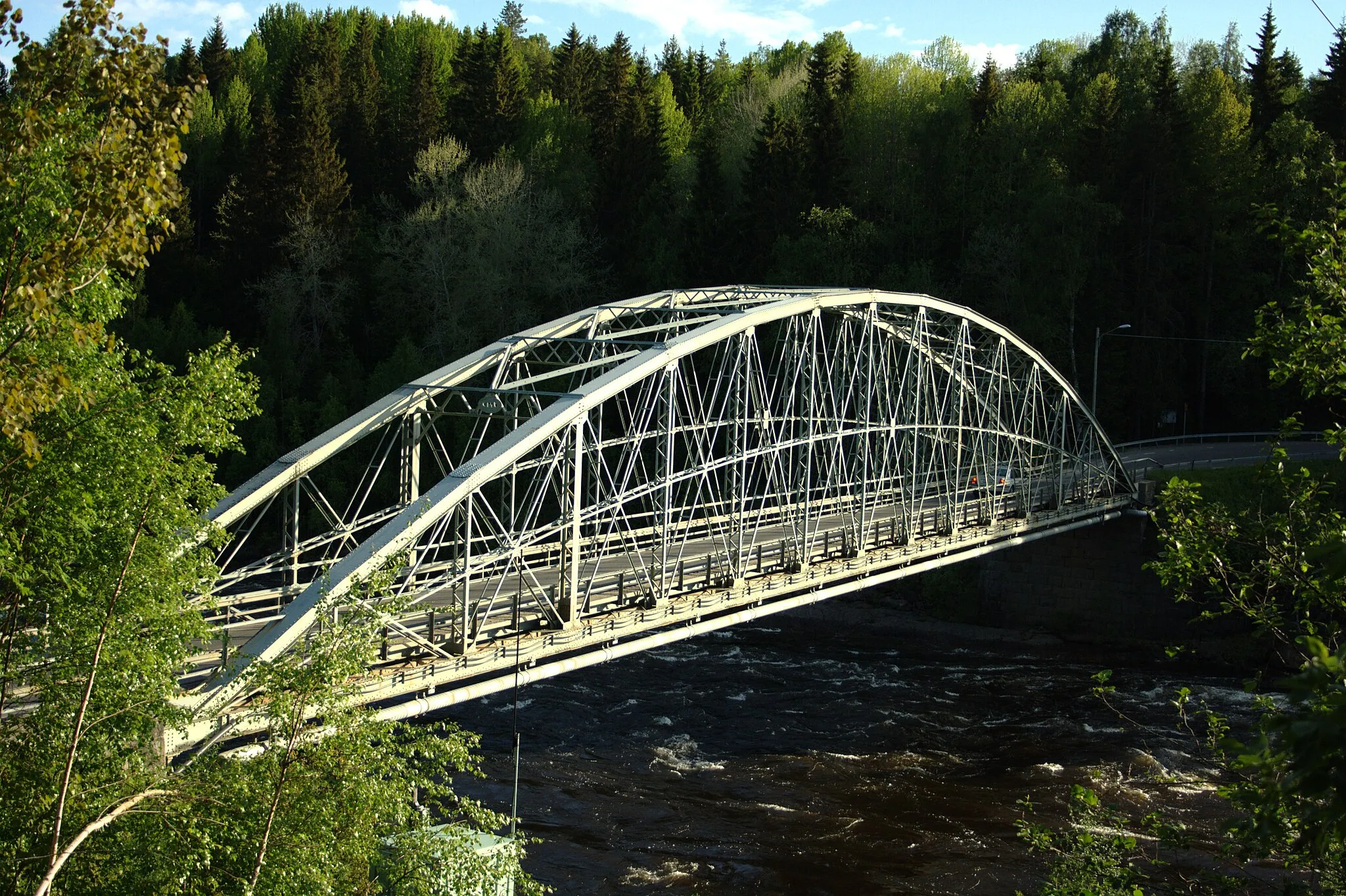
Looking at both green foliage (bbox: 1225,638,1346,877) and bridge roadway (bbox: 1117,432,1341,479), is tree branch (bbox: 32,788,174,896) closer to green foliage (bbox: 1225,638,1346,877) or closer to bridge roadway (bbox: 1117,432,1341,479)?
green foliage (bbox: 1225,638,1346,877)

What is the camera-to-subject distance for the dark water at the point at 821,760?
84.2ft

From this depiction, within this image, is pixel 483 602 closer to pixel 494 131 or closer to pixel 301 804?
→ pixel 301 804

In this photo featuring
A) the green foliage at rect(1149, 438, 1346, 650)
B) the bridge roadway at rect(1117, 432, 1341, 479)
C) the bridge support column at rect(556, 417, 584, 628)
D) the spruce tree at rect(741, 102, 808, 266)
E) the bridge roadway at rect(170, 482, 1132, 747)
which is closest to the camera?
the green foliage at rect(1149, 438, 1346, 650)

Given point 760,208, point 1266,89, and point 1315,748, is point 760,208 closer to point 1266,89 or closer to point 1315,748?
point 1266,89

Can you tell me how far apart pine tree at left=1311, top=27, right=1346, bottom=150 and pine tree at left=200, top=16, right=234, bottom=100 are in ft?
238

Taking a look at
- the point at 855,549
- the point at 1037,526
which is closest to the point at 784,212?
the point at 1037,526

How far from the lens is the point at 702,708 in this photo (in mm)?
36500

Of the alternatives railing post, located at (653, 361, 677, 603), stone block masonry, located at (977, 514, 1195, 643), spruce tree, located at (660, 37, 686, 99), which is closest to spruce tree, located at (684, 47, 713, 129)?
spruce tree, located at (660, 37, 686, 99)

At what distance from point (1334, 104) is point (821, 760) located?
→ 161 feet

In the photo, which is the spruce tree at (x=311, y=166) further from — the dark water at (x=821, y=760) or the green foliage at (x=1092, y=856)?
the green foliage at (x=1092, y=856)

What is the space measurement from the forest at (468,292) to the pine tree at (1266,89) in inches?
10.4

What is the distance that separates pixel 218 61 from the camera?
9469 centimetres

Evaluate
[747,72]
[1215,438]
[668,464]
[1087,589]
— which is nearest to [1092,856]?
[668,464]

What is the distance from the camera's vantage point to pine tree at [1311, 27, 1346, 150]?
2432 inches
